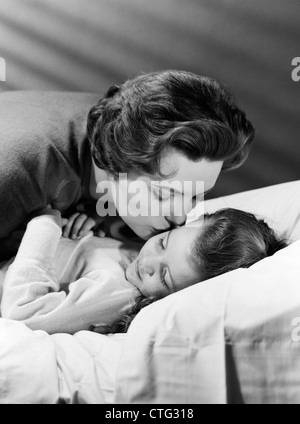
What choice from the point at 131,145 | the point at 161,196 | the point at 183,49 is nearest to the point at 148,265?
the point at 161,196

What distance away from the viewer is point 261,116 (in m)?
1.56

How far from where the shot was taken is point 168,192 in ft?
3.68

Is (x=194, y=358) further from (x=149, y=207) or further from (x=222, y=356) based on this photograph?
(x=149, y=207)

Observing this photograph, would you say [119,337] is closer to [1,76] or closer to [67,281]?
[67,281]

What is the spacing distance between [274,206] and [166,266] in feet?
1.12

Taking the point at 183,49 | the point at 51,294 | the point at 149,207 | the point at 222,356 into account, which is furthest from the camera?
the point at 183,49

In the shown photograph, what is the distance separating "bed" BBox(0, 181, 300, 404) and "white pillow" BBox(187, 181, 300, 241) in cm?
35

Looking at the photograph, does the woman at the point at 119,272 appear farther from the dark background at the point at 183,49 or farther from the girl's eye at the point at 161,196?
the dark background at the point at 183,49

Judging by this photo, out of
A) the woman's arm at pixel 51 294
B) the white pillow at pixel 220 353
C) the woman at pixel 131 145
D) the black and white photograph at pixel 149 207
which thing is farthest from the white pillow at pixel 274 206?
the white pillow at pixel 220 353

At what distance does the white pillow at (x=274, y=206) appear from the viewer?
120cm

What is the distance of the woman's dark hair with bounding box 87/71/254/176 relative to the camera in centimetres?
107

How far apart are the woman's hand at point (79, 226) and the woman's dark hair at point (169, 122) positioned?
0.77ft
